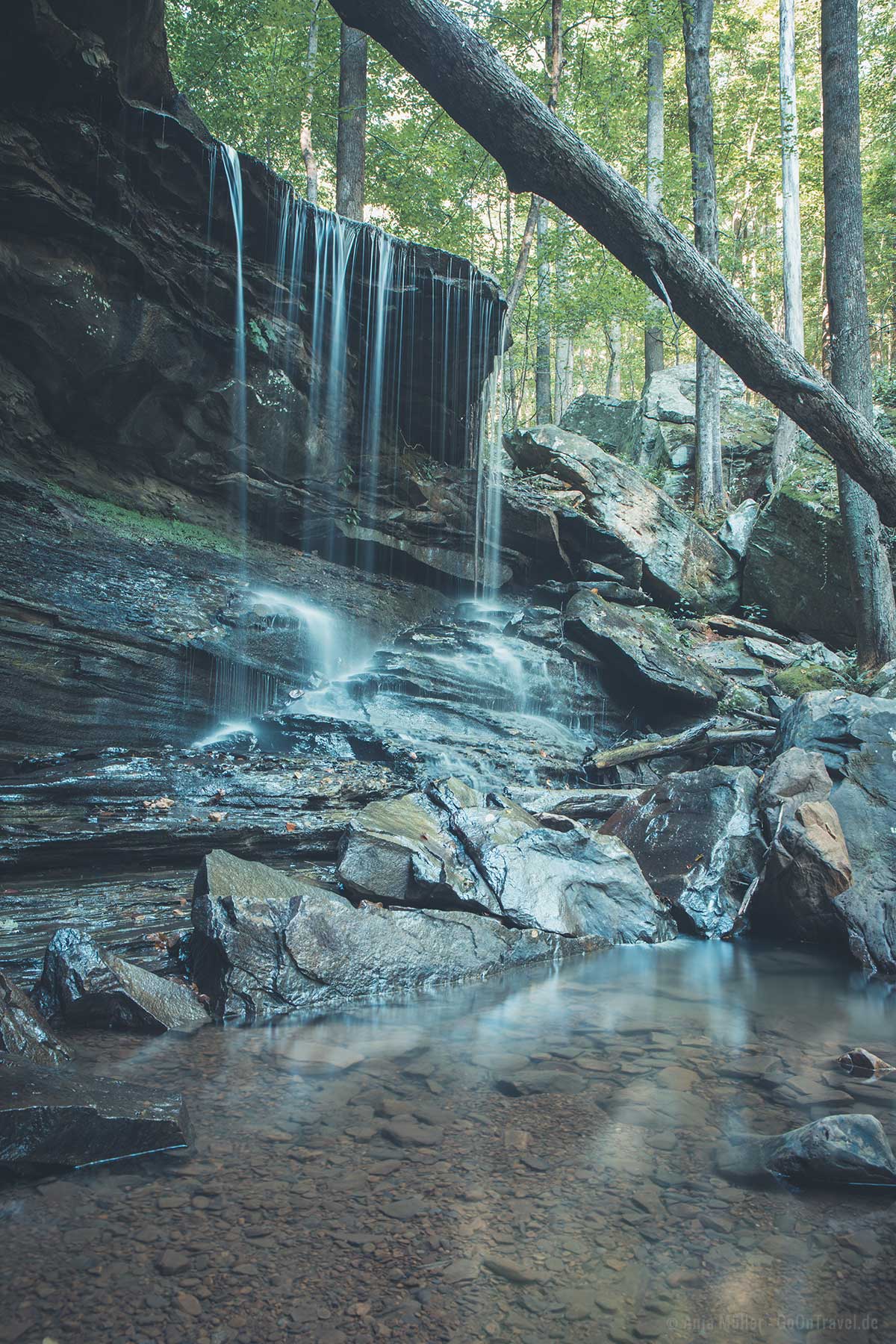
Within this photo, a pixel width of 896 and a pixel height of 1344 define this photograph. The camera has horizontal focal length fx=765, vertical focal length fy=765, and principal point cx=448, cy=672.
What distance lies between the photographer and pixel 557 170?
11.8ft

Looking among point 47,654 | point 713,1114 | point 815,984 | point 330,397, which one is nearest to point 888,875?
point 815,984

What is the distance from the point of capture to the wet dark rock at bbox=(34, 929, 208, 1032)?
4105 mm

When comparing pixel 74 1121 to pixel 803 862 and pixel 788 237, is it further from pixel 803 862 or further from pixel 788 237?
pixel 788 237

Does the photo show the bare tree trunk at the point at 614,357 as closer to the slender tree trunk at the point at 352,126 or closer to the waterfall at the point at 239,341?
the slender tree trunk at the point at 352,126

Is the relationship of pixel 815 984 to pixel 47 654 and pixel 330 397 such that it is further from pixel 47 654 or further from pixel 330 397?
pixel 330 397

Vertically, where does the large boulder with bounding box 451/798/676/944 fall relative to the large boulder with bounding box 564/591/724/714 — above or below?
below

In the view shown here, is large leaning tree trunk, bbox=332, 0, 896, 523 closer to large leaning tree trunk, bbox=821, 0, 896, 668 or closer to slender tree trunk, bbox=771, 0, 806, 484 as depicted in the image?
large leaning tree trunk, bbox=821, 0, 896, 668

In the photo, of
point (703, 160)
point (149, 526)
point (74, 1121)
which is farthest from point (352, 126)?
point (74, 1121)

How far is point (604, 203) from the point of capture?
3680mm

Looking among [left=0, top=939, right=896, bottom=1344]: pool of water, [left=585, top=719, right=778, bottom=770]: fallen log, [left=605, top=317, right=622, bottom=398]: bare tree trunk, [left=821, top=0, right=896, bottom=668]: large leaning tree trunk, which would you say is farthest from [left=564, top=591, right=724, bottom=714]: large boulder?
[left=605, top=317, right=622, bottom=398]: bare tree trunk

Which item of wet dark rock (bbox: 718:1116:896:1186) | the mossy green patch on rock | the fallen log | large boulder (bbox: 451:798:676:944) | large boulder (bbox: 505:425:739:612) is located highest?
large boulder (bbox: 505:425:739:612)

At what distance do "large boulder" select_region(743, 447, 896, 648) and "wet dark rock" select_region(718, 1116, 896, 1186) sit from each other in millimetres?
12240

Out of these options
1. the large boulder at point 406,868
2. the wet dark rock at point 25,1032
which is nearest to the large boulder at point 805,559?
the large boulder at point 406,868

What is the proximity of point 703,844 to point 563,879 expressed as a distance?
1.58m
